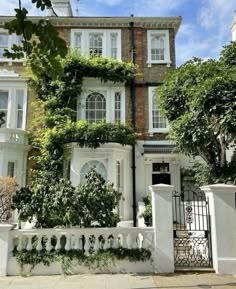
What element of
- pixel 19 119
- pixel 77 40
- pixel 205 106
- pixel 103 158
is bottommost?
pixel 103 158

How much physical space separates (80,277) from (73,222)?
4.69ft

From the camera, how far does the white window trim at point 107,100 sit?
15.8 meters

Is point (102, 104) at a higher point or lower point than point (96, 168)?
higher

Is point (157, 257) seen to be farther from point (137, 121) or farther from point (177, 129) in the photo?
point (137, 121)

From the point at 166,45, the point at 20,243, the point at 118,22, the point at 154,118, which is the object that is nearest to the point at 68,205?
the point at 20,243

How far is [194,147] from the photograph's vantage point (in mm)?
11328

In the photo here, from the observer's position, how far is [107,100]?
1595 centimetres

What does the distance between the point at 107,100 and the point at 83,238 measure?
9205 mm

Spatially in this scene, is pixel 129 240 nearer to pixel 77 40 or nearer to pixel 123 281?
pixel 123 281

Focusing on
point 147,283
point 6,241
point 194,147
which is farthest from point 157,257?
point 194,147

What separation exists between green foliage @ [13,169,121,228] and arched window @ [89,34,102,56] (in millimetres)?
10191

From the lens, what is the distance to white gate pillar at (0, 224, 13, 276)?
24.3 feet

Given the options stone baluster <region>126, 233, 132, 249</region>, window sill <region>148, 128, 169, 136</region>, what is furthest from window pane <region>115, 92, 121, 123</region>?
stone baluster <region>126, 233, 132, 249</region>

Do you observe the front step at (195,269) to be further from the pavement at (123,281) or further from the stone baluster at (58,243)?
the stone baluster at (58,243)
